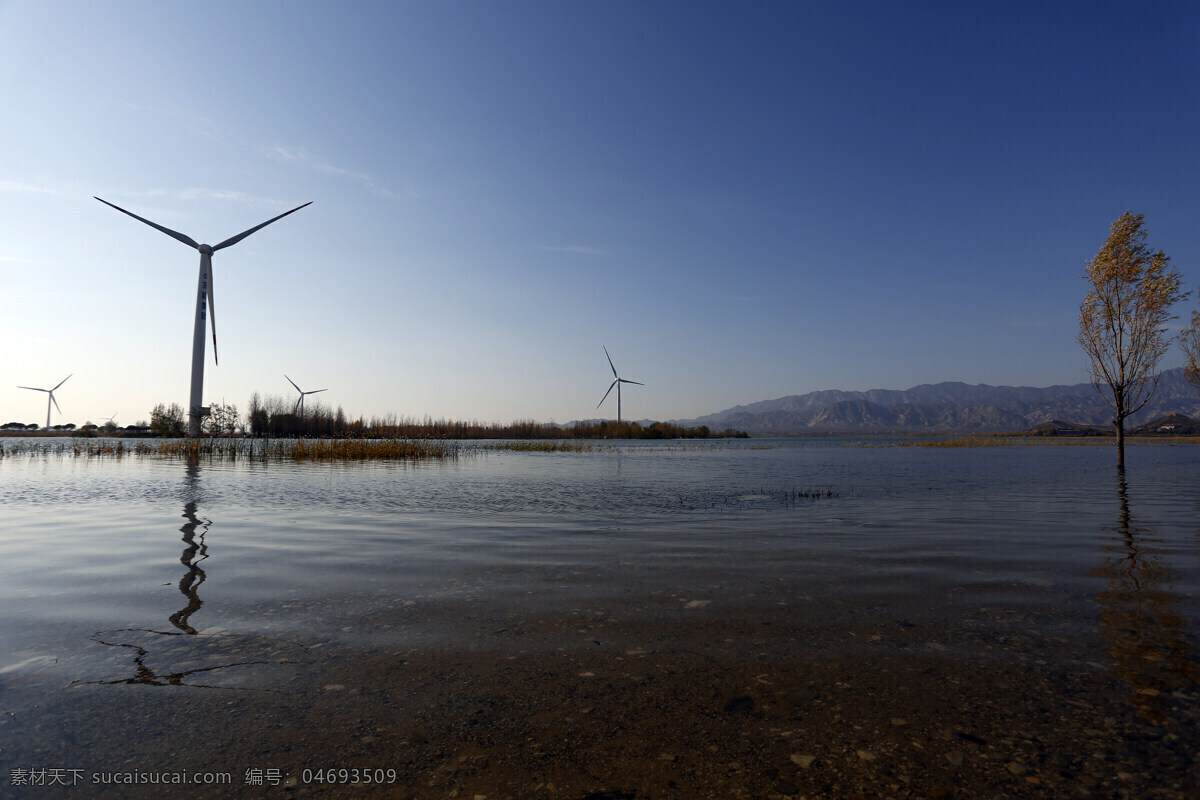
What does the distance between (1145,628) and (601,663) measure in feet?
18.3

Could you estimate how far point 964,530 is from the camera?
12.5 metres

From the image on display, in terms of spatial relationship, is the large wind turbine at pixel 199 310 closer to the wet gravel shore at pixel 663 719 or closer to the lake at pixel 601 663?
the lake at pixel 601 663

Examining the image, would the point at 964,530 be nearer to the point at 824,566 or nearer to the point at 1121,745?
the point at 824,566

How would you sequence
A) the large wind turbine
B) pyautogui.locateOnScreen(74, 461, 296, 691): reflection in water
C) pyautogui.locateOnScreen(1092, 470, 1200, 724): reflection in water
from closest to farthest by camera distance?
pyautogui.locateOnScreen(1092, 470, 1200, 724): reflection in water → pyautogui.locateOnScreen(74, 461, 296, 691): reflection in water → the large wind turbine

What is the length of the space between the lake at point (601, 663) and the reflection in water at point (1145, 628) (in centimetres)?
4

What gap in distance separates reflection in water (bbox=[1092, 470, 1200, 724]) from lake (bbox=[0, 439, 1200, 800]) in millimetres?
38

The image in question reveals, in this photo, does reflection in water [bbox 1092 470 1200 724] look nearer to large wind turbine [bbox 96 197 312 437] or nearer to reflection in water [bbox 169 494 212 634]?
reflection in water [bbox 169 494 212 634]

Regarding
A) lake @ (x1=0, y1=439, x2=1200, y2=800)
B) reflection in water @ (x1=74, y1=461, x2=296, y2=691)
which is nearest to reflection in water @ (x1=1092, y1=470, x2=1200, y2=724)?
lake @ (x1=0, y1=439, x2=1200, y2=800)

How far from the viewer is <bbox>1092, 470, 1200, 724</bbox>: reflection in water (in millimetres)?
4449

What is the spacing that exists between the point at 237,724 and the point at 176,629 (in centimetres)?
284

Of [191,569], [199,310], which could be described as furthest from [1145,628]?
[199,310]

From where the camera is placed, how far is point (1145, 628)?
229 inches

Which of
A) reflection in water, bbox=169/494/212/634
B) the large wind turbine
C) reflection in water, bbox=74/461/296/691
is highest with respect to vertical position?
the large wind turbine

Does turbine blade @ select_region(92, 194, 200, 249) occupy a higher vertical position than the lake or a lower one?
higher
